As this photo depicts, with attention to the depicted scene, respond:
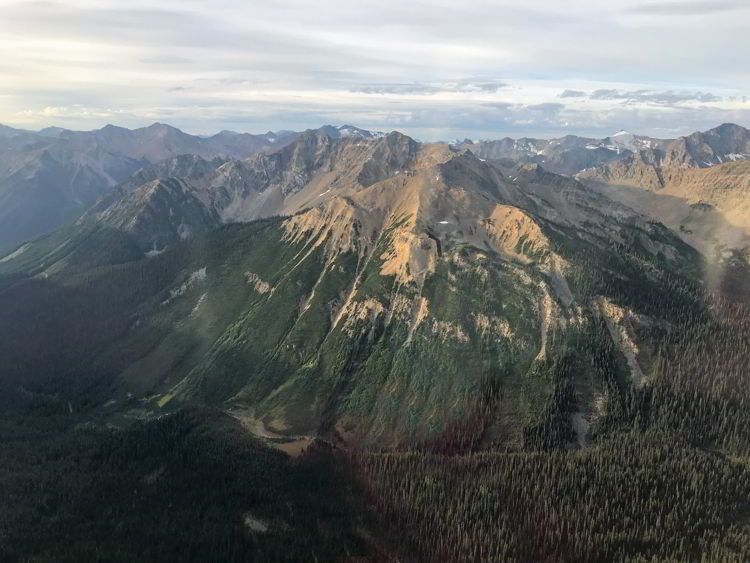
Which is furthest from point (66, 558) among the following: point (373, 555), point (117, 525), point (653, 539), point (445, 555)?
point (653, 539)

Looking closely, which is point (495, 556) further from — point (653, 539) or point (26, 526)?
point (26, 526)

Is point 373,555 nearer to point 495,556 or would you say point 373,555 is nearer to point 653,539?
point 495,556

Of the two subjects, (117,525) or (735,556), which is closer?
(735,556)

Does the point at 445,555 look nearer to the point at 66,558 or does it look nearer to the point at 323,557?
the point at 323,557

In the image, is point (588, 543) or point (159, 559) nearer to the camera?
point (159, 559)

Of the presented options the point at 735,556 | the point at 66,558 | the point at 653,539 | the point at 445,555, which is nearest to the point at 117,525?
the point at 66,558

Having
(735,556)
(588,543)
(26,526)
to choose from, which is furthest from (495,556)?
(26,526)
